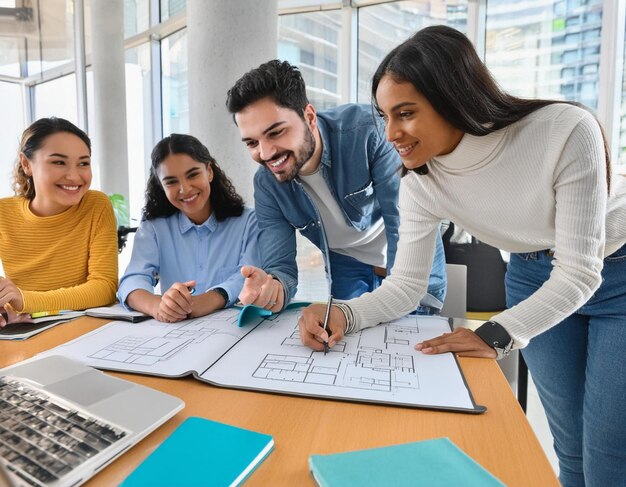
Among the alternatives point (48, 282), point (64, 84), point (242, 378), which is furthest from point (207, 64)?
point (64, 84)

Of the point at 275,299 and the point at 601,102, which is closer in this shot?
the point at 275,299

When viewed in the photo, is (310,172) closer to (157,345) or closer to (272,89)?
(272,89)

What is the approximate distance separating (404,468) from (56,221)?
1.41 metres

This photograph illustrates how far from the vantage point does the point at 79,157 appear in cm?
157

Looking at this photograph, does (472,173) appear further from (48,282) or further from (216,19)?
(216,19)

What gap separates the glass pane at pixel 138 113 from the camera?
4879 mm

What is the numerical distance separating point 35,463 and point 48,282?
1.14m

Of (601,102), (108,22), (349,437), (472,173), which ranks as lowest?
(349,437)

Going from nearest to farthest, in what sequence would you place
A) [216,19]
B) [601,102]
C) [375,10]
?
[216,19]
[601,102]
[375,10]

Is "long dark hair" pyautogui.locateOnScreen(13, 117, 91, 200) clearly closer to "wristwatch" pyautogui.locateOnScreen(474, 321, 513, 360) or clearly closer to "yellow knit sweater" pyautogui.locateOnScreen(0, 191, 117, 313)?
"yellow knit sweater" pyautogui.locateOnScreen(0, 191, 117, 313)

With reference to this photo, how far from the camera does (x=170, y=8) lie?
183 inches

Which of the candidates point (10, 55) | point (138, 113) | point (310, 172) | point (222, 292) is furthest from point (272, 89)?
point (10, 55)

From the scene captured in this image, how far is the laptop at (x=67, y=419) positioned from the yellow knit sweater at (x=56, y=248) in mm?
773

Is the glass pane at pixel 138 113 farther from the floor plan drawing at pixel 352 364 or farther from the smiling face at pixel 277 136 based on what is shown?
the floor plan drawing at pixel 352 364
